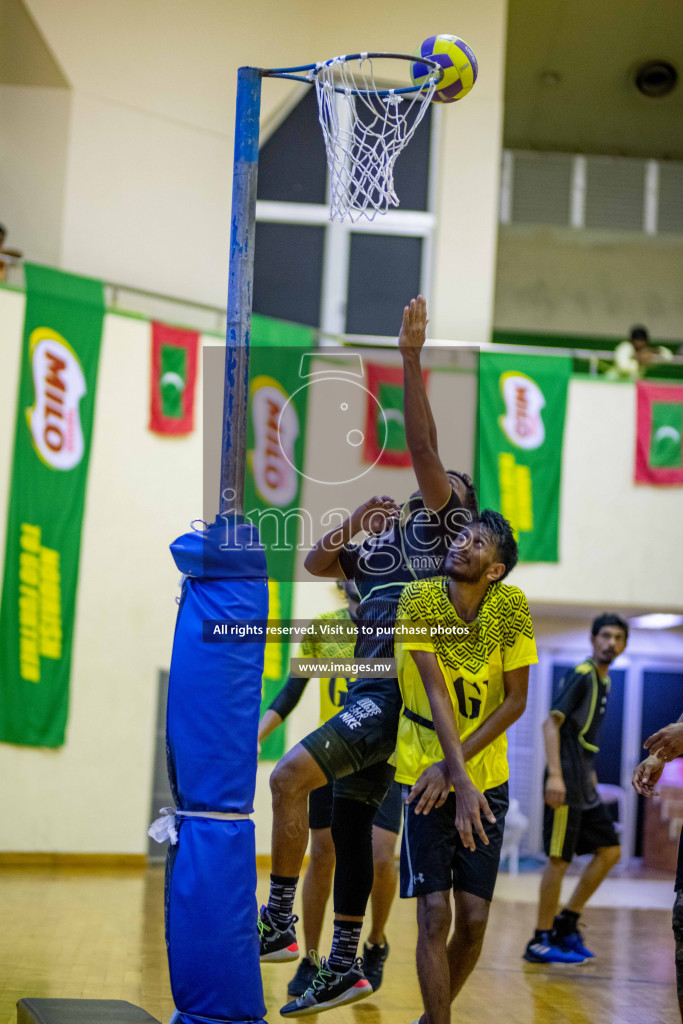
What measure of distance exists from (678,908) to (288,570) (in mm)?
6616

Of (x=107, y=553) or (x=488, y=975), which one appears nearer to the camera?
(x=488, y=975)

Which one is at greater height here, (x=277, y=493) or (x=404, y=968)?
(x=277, y=493)

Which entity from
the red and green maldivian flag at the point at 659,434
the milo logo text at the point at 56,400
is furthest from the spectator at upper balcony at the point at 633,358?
the milo logo text at the point at 56,400

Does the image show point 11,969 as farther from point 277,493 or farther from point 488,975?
point 277,493

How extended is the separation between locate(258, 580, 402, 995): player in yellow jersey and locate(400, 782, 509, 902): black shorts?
95 cm

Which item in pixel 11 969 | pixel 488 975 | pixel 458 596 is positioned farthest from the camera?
pixel 488 975

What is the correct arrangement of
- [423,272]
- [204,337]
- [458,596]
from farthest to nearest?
1. [423,272]
2. [204,337]
3. [458,596]

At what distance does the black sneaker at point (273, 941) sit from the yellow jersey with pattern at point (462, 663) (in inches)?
33.2

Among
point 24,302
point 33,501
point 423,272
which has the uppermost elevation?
point 423,272

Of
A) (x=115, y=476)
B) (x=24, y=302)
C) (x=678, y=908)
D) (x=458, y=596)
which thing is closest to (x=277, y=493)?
(x=115, y=476)

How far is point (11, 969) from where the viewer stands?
5.27 m

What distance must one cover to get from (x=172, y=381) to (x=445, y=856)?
7729 mm

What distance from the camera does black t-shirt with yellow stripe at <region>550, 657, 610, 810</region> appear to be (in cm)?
673

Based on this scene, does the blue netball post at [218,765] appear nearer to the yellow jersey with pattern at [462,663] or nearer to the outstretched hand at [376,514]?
the yellow jersey with pattern at [462,663]
